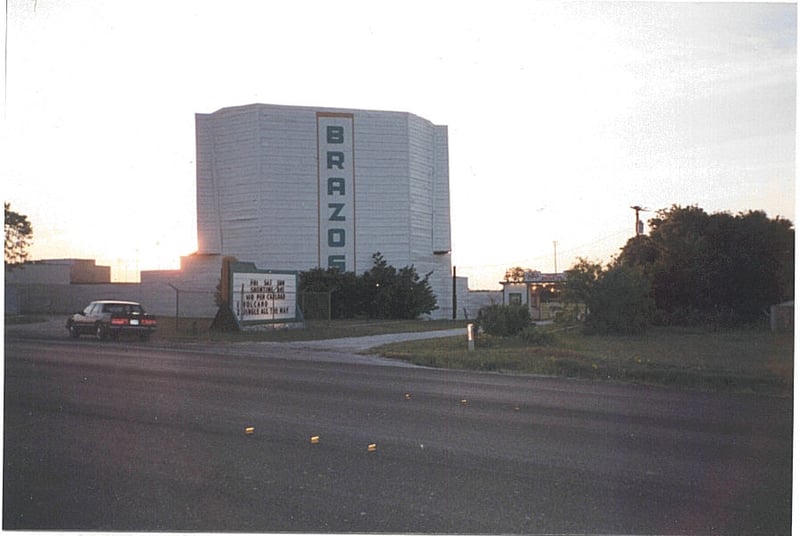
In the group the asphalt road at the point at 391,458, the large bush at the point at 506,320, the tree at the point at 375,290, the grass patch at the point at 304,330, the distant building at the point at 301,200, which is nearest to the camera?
the asphalt road at the point at 391,458

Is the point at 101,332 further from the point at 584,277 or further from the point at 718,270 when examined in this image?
the point at 718,270

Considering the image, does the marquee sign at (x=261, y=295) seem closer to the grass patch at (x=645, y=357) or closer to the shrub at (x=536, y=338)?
the grass patch at (x=645, y=357)

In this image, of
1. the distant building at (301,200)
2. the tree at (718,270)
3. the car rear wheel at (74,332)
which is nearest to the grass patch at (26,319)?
the distant building at (301,200)

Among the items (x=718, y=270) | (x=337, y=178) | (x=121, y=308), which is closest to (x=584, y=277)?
(x=718, y=270)

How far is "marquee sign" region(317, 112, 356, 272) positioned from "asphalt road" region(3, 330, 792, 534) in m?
14.7

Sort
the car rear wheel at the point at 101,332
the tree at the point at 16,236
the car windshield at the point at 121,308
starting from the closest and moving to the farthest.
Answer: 1. the tree at the point at 16,236
2. the car rear wheel at the point at 101,332
3. the car windshield at the point at 121,308

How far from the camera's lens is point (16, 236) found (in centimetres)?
1766

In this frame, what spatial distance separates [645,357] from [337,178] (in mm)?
12803

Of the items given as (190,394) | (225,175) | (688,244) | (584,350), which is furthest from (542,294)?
(190,394)

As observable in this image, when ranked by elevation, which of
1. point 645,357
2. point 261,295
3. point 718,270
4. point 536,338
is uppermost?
point 718,270

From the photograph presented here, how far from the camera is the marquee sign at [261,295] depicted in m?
25.7

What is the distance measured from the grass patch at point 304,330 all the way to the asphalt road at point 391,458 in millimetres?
11776

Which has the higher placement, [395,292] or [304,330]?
[395,292]

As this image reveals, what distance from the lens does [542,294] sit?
45.0 metres
